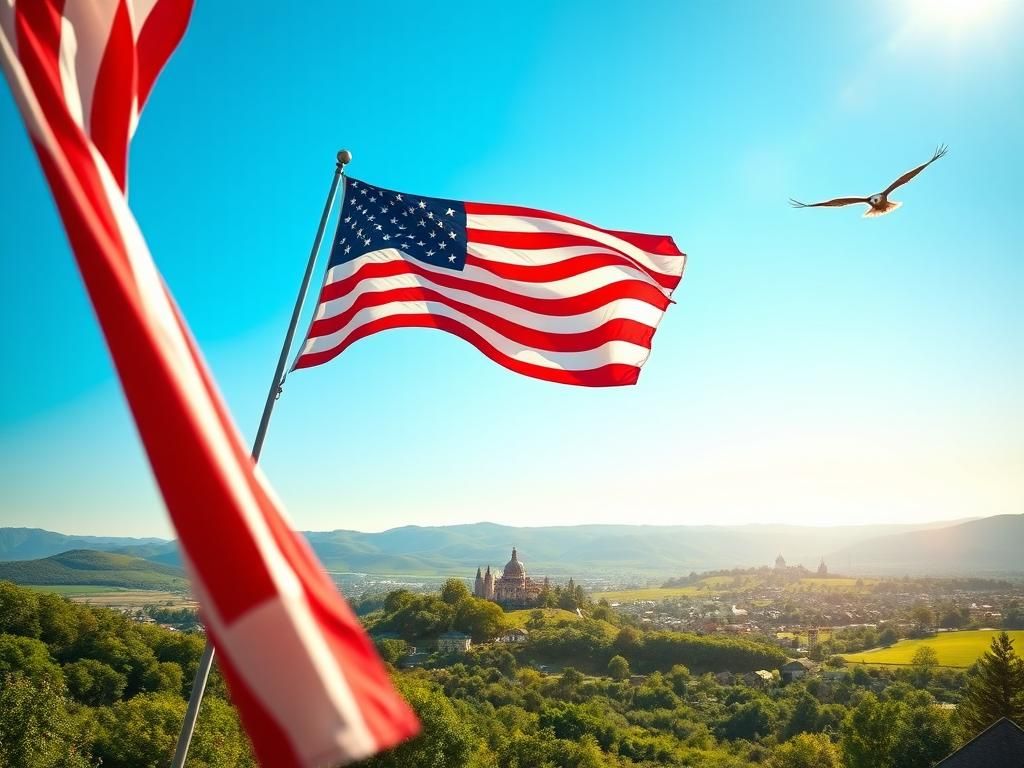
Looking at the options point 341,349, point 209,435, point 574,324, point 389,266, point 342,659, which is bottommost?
point 342,659

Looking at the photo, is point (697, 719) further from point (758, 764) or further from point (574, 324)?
point (574, 324)

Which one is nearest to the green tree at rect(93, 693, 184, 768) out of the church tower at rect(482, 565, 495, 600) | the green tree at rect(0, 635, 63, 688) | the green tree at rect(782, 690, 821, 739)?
the green tree at rect(0, 635, 63, 688)

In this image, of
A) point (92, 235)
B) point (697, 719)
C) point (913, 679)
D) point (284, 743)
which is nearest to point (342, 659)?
point (284, 743)

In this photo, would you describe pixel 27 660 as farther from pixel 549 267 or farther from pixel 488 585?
pixel 488 585

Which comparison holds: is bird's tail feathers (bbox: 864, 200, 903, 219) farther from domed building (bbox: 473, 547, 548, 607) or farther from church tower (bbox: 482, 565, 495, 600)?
church tower (bbox: 482, 565, 495, 600)

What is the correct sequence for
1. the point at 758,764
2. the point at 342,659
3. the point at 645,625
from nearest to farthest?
the point at 342,659
the point at 758,764
the point at 645,625

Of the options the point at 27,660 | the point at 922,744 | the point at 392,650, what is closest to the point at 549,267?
the point at 922,744

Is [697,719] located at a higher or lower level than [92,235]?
lower

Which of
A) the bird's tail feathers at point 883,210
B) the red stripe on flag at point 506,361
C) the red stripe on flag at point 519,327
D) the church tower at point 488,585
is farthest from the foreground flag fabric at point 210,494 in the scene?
the church tower at point 488,585
